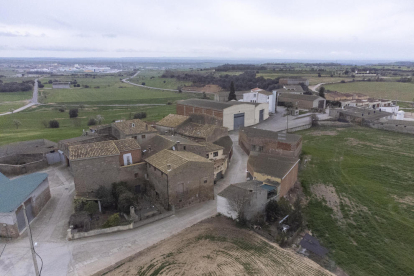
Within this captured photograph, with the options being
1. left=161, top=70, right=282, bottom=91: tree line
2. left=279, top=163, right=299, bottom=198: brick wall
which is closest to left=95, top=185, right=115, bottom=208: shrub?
left=279, top=163, right=299, bottom=198: brick wall

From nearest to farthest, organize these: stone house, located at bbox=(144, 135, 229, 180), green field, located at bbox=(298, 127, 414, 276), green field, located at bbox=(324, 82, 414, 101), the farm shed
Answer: green field, located at bbox=(298, 127, 414, 276), stone house, located at bbox=(144, 135, 229, 180), the farm shed, green field, located at bbox=(324, 82, 414, 101)

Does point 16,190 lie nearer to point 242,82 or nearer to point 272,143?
point 272,143

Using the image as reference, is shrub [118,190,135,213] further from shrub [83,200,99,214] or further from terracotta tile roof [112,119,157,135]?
terracotta tile roof [112,119,157,135]

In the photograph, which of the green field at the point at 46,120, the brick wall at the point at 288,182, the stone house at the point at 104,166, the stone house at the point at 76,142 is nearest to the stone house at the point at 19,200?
the stone house at the point at 104,166

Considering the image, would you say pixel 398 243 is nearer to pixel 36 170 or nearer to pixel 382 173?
pixel 382 173

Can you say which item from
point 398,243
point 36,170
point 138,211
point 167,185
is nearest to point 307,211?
point 398,243
